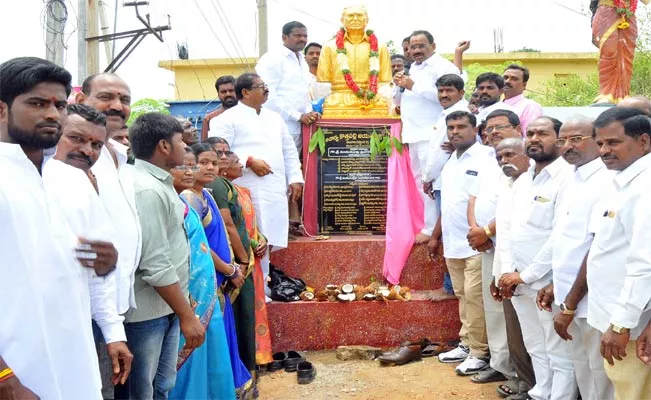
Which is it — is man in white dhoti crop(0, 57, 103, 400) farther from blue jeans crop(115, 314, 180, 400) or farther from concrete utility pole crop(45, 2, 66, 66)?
concrete utility pole crop(45, 2, 66, 66)

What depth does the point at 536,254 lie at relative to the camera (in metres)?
4.18

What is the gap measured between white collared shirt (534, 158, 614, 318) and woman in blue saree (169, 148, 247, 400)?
2033 millimetres

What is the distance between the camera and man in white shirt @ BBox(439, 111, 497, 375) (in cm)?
521

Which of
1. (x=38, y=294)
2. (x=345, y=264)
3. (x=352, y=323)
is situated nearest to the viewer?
(x=38, y=294)

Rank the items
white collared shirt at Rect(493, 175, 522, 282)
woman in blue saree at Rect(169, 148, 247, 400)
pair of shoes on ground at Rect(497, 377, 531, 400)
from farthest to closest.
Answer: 1. pair of shoes on ground at Rect(497, 377, 531, 400)
2. white collared shirt at Rect(493, 175, 522, 282)
3. woman in blue saree at Rect(169, 148, 247, 400)

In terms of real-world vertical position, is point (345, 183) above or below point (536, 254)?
above

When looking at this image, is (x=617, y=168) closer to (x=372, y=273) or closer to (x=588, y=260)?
(x=588, y=260)

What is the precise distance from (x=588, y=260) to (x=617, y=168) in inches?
19.5

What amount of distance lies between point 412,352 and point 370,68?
11.5 ft

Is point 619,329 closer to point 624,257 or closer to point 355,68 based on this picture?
point 624,257

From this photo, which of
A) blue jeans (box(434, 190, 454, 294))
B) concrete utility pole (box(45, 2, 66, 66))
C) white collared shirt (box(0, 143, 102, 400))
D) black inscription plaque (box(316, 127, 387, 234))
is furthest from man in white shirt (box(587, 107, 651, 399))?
concrete utility pole (box(45, 2, 66, 66))

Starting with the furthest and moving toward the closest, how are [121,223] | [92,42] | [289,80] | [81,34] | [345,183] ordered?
[92,42] < [81,34] < [289,80] < [345,183] < [121,223]

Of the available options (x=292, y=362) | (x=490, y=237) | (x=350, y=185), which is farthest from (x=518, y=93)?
(x=292, y=362)

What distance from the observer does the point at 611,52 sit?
27.0ft
